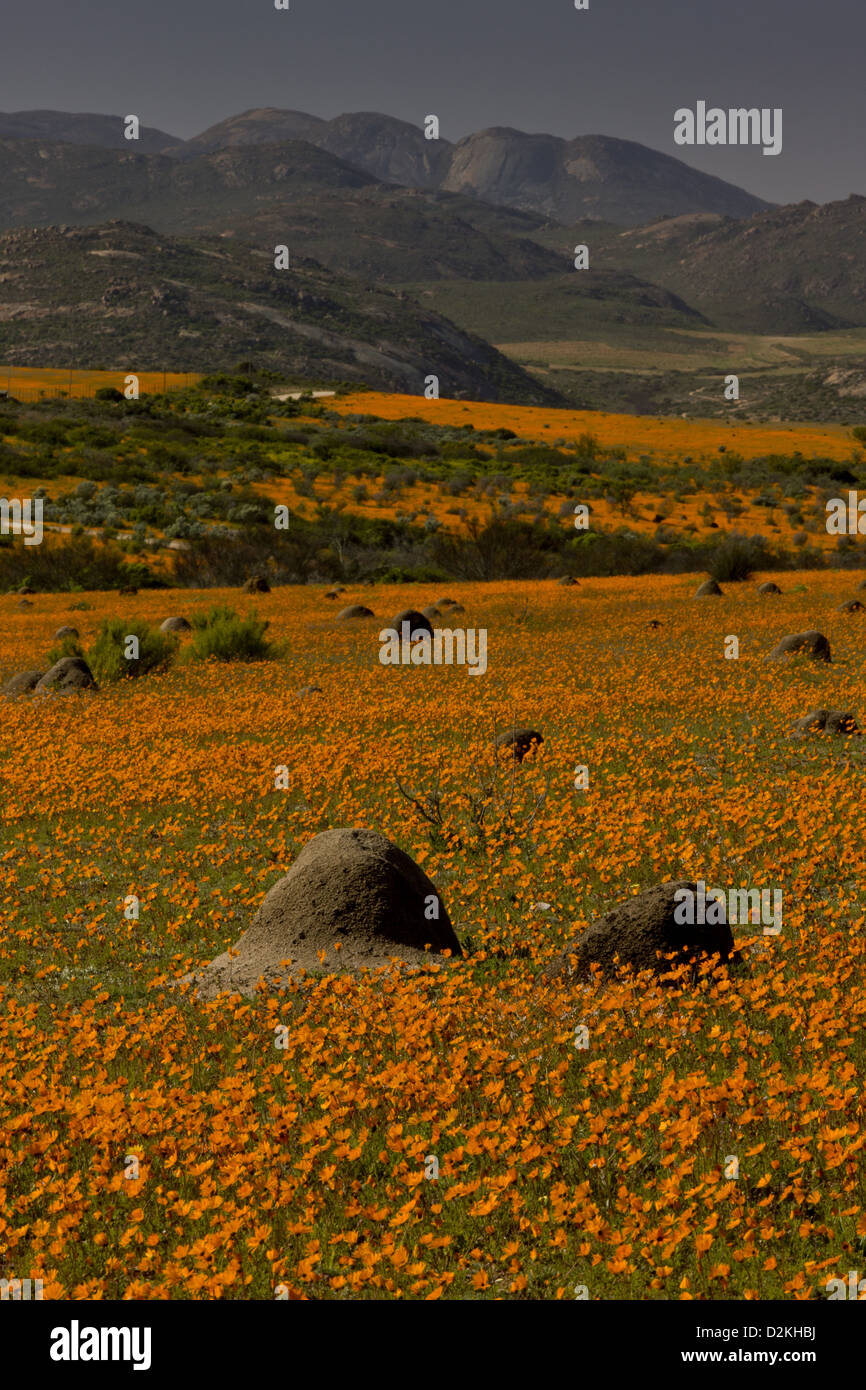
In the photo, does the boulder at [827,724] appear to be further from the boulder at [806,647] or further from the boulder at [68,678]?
the boulder at [68,678]

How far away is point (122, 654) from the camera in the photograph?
2267 cm

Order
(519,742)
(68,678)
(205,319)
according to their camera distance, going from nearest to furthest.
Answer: (519,742) → (68,678) → (205,319)

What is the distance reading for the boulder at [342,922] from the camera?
825 cm

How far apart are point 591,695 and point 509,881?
8.46 metres

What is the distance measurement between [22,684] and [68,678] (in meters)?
0.97

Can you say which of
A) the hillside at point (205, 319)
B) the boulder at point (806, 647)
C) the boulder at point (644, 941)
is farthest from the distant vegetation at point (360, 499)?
the hillside at point (205, 319)

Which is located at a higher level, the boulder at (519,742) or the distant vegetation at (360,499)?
the distant vegetation at (360,499)

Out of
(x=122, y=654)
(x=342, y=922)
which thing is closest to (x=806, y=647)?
(x=122, y=654)

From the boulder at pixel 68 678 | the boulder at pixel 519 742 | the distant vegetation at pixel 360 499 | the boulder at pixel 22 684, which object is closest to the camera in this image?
the boulder at pixel 519 742

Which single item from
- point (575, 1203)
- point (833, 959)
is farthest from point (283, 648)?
point (575, 1203)

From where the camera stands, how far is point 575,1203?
481 centimetres

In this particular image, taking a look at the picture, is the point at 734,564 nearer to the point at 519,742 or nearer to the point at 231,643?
the point at 231,643

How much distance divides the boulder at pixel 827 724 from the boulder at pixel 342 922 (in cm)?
772
